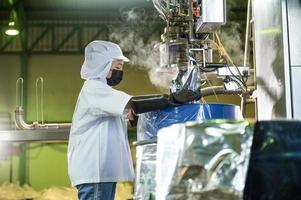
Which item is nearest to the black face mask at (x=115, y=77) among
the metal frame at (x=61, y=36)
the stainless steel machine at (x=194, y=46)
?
the stainless steel machine at (x=194, y=46)

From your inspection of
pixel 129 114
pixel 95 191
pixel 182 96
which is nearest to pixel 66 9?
pixel 129 114

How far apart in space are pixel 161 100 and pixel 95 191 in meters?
0.66

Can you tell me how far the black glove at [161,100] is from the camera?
8.43 feet

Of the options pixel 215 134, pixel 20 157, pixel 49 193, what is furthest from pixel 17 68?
pixel 215 134

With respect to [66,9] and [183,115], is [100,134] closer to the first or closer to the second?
[183,115]

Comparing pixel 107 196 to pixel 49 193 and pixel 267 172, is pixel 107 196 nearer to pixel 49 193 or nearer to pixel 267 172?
pixel 267 172

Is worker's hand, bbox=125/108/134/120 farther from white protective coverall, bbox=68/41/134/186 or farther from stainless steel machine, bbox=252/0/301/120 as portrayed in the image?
stainless steel machine, bbox=252/0/301/120

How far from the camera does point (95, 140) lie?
→ 2.79 m

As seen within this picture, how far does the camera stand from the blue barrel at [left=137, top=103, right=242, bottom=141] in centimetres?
248

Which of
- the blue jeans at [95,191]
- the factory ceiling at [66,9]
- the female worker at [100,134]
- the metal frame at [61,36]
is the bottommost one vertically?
the blue jeans at [95,191]

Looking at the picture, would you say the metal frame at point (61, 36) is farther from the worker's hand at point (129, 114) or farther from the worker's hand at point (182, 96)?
the worker's hand at point (182, 96)

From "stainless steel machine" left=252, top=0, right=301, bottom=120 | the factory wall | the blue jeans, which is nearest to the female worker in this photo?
the blue jeans

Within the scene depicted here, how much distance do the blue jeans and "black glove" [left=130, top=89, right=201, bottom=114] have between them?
1.63 feet

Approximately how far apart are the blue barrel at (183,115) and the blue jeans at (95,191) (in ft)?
1.15
